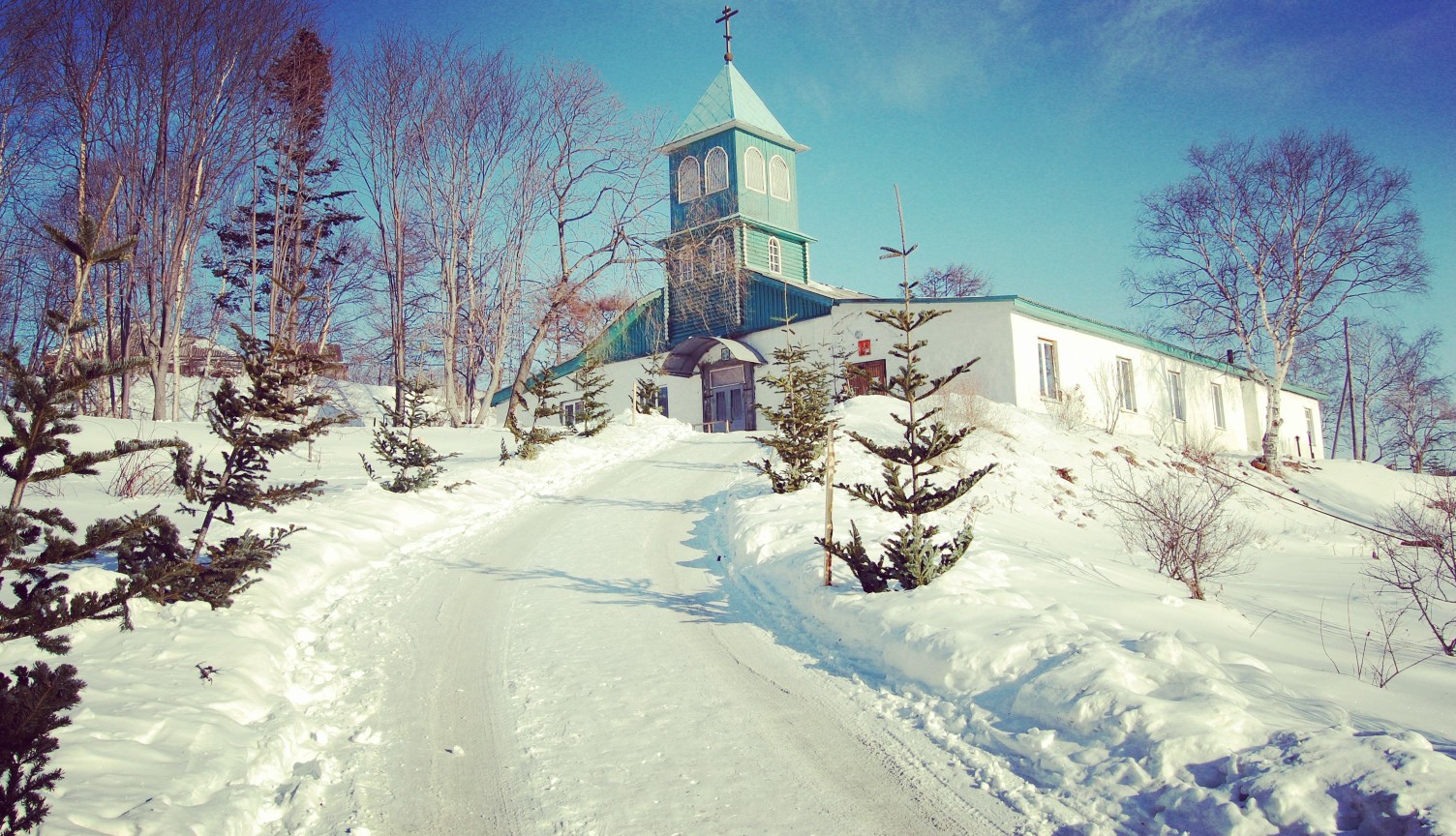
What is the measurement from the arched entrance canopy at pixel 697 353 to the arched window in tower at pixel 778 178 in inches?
300

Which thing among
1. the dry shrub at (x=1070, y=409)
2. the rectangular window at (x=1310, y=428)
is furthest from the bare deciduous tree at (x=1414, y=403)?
the dry shrub at (x=1070, y=409)

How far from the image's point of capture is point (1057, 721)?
14.4ft

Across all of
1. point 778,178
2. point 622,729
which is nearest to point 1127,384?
point 778,178

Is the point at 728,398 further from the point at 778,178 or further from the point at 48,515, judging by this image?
the point at 48,515

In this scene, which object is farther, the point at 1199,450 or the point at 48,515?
the point at 1199,450

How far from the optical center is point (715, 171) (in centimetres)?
3062

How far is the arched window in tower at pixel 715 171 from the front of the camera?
30.4m

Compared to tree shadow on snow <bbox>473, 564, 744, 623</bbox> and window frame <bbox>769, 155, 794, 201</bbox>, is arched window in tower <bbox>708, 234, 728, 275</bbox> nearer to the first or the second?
window frame <bbox>769, 155, 794, 201</bbox>

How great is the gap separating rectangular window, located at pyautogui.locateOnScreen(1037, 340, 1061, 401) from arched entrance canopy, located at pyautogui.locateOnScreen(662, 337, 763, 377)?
9.25 meters

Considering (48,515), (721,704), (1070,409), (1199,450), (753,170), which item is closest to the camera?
(48,515)

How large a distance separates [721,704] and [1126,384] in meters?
27.1

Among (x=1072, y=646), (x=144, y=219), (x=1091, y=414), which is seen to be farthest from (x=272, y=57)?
(x=1091, y=414)

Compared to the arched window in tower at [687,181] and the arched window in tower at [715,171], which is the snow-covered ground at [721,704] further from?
the arched window in tower at [687,181]

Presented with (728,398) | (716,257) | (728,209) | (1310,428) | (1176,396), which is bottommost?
(1310,428)
